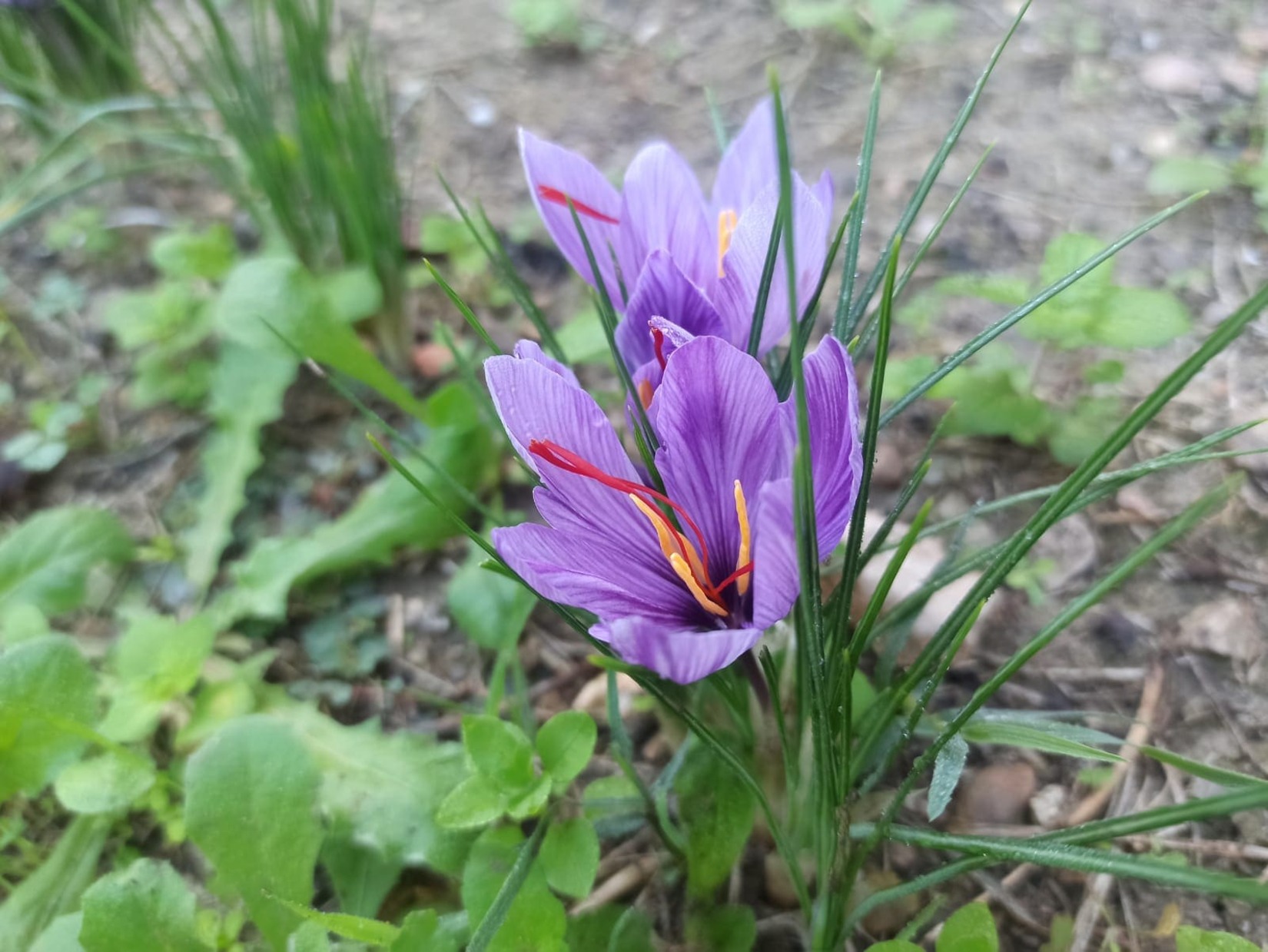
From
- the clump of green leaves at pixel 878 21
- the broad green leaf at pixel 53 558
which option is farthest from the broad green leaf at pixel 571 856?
the clump of green leaves at pixel 878 21

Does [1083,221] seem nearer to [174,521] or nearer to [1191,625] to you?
[1191,625]

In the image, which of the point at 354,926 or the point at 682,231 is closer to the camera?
the point at 354,926

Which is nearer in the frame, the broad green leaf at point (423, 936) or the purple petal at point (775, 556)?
the purple petal at point (775, 556)

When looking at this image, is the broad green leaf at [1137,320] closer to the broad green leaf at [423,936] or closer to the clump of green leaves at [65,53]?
the broad green leaf at [423,936]

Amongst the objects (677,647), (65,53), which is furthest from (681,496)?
(65,53)

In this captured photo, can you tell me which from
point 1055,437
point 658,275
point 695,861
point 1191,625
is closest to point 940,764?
point 695,861

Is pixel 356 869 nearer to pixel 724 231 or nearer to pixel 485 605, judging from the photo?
pixel 485 605

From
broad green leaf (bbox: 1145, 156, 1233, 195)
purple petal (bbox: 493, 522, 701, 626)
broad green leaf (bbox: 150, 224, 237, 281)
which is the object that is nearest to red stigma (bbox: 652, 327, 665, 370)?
purple petal (bbox: 493, 522, 701, 626)
